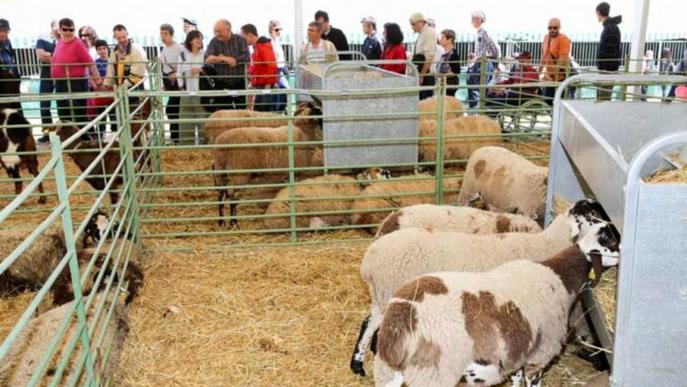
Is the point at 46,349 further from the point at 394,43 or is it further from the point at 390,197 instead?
the point at 394,43

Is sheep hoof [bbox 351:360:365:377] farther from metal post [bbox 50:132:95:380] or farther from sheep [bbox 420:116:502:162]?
sheep [bbox 420:116:502:162]

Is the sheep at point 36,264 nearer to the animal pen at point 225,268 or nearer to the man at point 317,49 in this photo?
the animal pen at point 225,268

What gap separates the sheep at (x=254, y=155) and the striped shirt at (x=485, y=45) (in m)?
5.16

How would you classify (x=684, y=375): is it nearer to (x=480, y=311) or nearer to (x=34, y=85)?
(x=480, y=311)

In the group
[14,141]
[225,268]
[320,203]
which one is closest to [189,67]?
[14,141]

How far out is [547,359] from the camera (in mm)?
3191

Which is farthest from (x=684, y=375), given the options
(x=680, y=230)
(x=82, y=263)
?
(x=82, y=263)

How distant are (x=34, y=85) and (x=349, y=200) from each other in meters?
12.2

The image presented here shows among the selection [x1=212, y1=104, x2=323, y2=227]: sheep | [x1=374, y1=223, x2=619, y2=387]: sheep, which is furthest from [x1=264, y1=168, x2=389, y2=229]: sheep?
[x1=374, y1=223, x2=619, y2=387]: sheep

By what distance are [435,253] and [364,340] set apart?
0.73 metres

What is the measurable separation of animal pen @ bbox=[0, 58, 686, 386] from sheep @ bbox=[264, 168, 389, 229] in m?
0.02

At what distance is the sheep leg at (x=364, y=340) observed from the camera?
3.84 metres

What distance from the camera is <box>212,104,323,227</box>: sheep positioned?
646 centimetres

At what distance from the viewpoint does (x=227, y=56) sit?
9.41 metres
